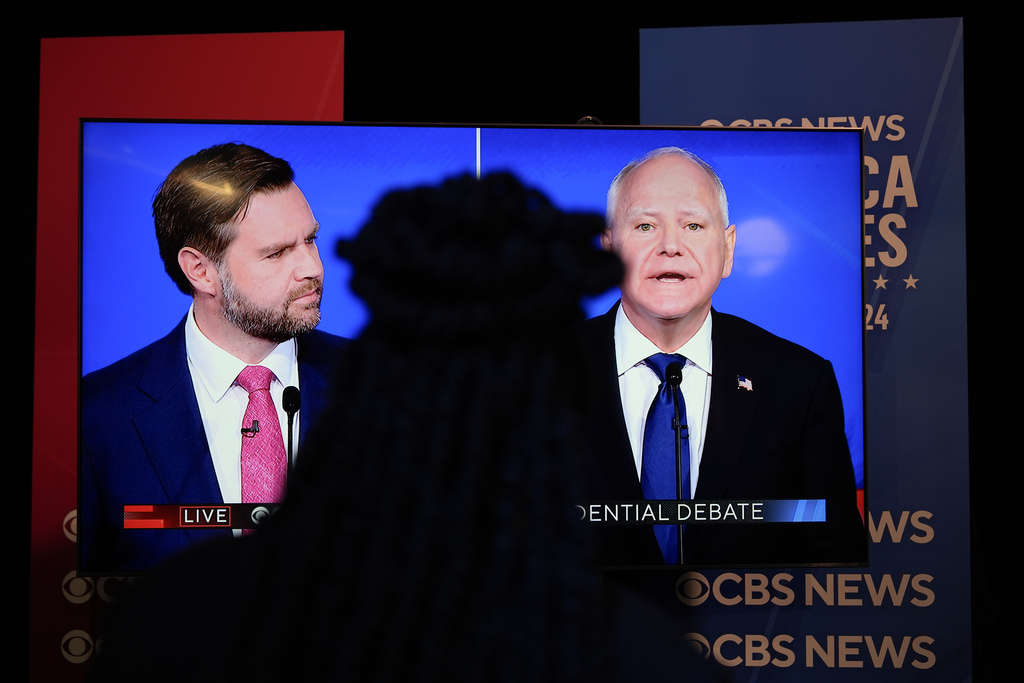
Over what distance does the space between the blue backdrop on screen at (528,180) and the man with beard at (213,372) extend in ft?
0.18

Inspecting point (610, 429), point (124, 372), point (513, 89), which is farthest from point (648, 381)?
point (124, 372)

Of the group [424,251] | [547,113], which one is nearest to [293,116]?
[547,113]

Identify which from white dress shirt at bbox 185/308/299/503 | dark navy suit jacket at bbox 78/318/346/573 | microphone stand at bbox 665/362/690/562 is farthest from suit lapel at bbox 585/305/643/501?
white dress shirt at bbox 185/308/299/503

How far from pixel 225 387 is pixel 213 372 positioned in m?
0.06

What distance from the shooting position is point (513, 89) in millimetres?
2852

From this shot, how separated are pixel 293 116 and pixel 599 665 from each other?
2.53m

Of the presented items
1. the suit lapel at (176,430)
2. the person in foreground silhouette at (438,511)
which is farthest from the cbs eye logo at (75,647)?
the person in foreground silhouette at (438,511)

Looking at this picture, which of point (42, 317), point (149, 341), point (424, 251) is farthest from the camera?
point (42, 317)

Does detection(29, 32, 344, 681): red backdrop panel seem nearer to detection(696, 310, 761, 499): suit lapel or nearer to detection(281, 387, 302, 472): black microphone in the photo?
detection(281, 387, 302, 472): black microphone

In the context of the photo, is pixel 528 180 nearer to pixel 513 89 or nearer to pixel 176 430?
pixel 513 89

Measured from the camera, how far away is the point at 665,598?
2.73 metres

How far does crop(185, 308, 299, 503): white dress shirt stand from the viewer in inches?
89.4

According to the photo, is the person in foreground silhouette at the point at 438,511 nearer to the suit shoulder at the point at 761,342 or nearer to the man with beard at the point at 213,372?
the man with beard at the point at 213,372

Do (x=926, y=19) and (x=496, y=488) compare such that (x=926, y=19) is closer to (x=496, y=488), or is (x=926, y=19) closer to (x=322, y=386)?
(x=322, y=386)
